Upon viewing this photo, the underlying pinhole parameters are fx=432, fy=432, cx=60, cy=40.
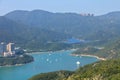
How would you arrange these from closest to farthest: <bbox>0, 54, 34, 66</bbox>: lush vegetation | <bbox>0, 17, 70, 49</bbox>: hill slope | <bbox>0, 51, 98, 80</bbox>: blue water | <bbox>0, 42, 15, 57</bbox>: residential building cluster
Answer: <bbox>0, 51, 98, 80</bbox>: blue water
<bbox>0, 54, 34, 66</bbox>: lush vegetation
<bbox>0, 42, 15, 57</bbox>: residential building cluster
<bbox>0, 17, 70, 49</bbox>: hill slope

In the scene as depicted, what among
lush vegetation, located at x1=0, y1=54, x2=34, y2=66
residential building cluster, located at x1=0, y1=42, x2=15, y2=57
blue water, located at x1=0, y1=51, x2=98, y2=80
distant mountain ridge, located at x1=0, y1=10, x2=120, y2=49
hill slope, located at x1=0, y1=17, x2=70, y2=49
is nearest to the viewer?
blue water, located at x1=0, y1=51, x2=98, y2=80

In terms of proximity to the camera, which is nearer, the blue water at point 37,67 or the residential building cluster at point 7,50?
the blue water at point 37,67

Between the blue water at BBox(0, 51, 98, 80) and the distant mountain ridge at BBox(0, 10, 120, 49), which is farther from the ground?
the blue water at BBox(0, 51, 98, 80)

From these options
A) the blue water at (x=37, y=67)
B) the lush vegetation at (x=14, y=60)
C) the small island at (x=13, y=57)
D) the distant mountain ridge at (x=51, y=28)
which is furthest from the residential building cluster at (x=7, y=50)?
the distant mountain ridge at (x=51, y=28)

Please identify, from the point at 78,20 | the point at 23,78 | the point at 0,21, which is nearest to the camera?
the point at 23,78

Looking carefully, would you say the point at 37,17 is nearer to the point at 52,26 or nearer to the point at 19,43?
the point at 52,26

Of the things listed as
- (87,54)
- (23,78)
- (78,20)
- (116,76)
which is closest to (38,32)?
(87,54)

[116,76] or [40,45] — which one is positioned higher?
[116,76]

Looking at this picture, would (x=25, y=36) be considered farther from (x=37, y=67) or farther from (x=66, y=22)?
(x=66, y=22)

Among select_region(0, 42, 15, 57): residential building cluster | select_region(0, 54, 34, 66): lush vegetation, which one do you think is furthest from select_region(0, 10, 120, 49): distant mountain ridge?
select_region(0, 54, 34, 66): lush vegetation

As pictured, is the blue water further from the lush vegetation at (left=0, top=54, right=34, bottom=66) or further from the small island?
the small island

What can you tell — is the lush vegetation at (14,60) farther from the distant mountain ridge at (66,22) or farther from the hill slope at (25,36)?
the distant mountain ridge at (66,22)
